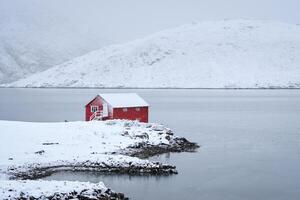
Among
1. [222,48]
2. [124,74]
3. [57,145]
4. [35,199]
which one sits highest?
[222,48]

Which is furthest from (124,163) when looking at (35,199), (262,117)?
(262,117)

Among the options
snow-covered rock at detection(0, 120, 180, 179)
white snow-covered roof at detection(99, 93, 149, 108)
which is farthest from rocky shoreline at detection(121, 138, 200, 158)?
white snow-covered roof at detection(99, 93, 149, 108)

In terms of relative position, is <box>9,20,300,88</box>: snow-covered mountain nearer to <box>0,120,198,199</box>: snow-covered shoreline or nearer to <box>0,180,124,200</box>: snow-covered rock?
<box>0,120,198,199</box>: snow-covered shoreline

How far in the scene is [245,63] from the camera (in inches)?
6713

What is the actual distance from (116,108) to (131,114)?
2.40 m

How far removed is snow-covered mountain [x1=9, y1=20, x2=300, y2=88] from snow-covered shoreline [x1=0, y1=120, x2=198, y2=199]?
391 feet

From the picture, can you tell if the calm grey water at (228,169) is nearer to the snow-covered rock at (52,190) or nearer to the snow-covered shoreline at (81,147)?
the snow-covered shoreline at (81,147)

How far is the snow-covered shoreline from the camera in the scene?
28562 millimetres

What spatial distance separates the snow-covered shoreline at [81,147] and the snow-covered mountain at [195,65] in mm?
119247

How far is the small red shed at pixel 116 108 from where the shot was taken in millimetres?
49656

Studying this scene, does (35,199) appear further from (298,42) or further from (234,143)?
(298,42)

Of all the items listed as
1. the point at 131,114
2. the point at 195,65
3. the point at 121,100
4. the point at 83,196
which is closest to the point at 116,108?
the point at 121,100

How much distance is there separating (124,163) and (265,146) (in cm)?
1611

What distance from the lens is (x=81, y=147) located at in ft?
113
